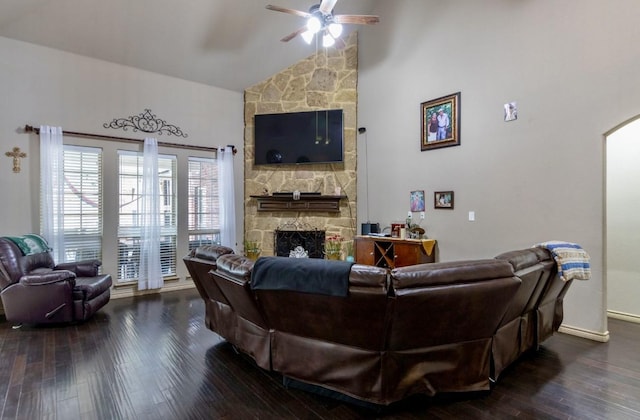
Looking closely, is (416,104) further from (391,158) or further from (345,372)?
(345,372)

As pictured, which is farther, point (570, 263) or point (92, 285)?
point (92, 285)

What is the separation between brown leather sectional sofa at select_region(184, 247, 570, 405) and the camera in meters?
2.02

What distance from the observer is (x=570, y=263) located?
2.83m

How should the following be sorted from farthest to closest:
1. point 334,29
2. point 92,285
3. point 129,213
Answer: point 129,213 → point 334,29 → point 92,285

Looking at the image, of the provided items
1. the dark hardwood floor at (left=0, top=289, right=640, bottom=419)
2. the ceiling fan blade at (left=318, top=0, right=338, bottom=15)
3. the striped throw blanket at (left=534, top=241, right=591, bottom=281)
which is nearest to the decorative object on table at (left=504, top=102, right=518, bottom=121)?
the striped throw blanket at (left=534, top=241, right=591, bottom=281)

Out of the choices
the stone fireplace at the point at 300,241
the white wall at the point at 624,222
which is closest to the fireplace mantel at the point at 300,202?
the stone fireplace at the point at 300,241

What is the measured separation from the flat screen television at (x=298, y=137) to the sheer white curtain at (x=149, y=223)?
1.92 m

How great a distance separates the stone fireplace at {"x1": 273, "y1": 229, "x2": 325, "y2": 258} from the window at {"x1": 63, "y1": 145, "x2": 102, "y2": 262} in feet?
9.84

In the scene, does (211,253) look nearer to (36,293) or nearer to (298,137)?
(36,293)

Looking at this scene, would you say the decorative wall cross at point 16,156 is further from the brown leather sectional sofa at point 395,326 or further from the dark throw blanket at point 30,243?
the brown leather sectional sofa at point 395,326

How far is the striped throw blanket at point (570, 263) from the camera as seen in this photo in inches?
111

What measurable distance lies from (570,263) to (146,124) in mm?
6058

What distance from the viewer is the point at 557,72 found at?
373 cm

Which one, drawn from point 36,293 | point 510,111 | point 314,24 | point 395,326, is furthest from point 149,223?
point 510,111
